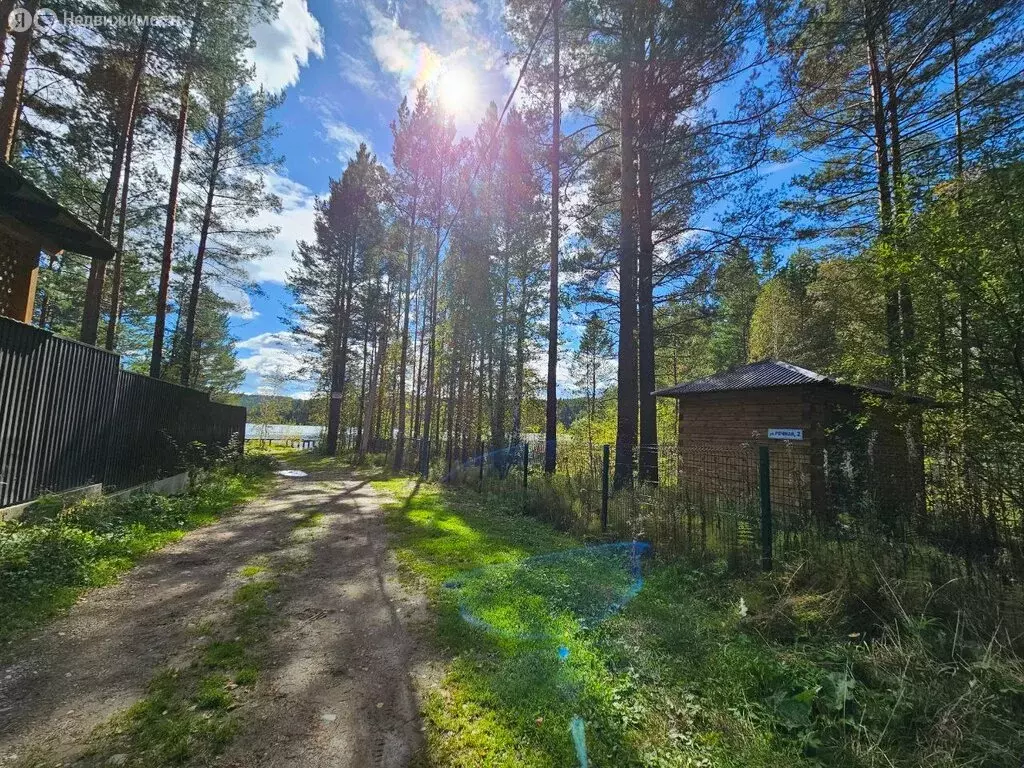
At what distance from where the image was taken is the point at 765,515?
180 inches

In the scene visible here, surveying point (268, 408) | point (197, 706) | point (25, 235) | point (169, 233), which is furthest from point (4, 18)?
point (268, 408)

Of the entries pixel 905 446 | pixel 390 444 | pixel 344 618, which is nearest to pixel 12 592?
pixel 344 618

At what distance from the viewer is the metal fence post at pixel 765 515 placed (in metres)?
4.47

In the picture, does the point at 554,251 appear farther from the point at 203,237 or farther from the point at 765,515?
the point at 203,237

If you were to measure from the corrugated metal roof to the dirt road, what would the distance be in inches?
318

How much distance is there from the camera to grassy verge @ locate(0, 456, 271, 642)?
11.8 ft

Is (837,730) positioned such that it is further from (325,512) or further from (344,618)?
(325,512)

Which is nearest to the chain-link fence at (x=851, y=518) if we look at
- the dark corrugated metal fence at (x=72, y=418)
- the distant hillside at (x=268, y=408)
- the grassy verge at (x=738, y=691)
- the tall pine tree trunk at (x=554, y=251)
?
the grassy verge at (x=738, y=691)

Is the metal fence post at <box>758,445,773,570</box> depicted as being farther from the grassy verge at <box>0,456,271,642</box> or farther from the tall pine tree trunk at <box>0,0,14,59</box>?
the tall pine tree trunk at <box>0,0,14,59</box>

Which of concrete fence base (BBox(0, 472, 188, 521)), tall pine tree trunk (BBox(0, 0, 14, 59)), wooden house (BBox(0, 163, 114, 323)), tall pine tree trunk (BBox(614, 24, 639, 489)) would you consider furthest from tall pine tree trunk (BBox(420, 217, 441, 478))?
tall pine tree trunk (BBox(0, 0, 14, 59))

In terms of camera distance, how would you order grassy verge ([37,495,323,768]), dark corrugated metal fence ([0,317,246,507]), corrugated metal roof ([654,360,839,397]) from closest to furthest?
grassy verge ([37,495,323,768]) → dark corrugated metal fence ([0,317,246,507]) → corrugated metal roof ([654,360,839,397])

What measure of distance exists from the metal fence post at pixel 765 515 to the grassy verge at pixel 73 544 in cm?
643

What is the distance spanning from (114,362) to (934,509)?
11.3m

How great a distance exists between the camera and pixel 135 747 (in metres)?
2.12
